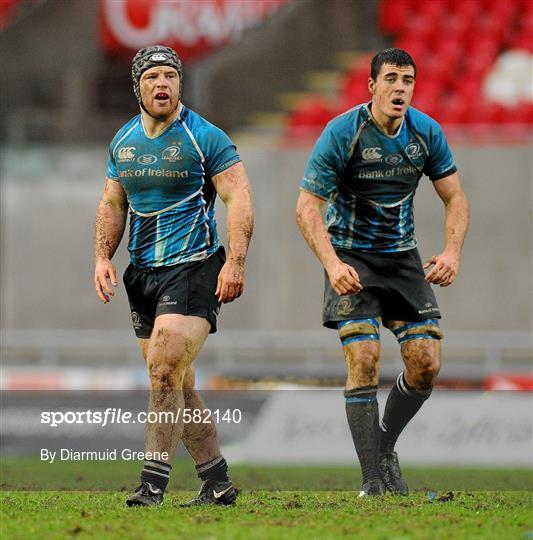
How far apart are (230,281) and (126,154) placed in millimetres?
937

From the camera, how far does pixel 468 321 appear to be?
18266mm

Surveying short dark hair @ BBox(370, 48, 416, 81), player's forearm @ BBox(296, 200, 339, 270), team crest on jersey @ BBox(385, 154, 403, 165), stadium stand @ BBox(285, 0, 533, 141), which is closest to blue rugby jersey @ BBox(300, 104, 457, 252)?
team crest on jersey @ BBox(385, 154, 403, 165)

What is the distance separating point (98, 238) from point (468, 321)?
11021 millimetres

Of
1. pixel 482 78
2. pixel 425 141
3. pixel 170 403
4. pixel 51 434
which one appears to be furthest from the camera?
pixel 482 78

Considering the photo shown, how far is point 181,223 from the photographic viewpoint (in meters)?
7.51

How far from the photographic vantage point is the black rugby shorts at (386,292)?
27.1 feet

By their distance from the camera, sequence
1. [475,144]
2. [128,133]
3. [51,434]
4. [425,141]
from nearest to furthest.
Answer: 1. [128,133]
2. [425,141]
3. [51,434]
4. [475,144]

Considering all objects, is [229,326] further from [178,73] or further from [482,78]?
[178,73]

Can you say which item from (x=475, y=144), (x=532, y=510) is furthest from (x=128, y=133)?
(x=475, y=144)

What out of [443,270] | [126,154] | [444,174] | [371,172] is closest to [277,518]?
[443,270]

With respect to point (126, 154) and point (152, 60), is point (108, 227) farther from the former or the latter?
point (152, 60)

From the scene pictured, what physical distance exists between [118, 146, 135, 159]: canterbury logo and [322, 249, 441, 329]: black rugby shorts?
1.47 metres

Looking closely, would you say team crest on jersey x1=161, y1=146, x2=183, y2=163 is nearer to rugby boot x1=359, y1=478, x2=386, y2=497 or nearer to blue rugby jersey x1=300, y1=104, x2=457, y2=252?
blue rugby jersey x1=300, y1=104, x2=457, y2=252

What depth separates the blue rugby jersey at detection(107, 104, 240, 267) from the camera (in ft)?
24.5
